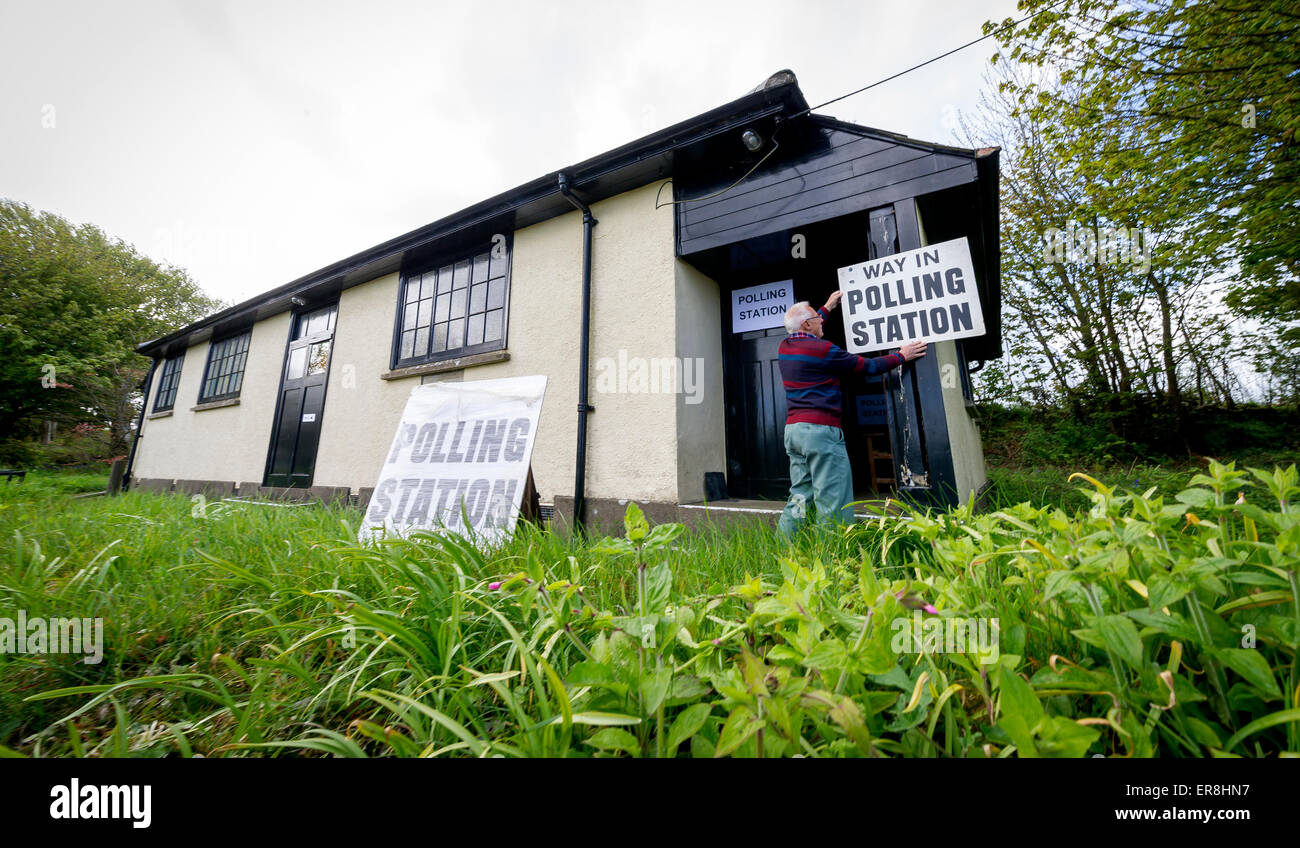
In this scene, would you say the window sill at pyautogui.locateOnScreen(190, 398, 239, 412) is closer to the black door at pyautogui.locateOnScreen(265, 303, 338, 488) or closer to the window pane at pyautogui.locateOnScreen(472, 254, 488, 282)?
the black door at pyautogui.locateOnScreen(265, 303, 338, 488)

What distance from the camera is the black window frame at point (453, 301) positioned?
4.86 m

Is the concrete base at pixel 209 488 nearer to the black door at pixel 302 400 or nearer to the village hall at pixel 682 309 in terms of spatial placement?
the black door at pixel 302 400

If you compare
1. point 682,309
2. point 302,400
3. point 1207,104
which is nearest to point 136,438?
point 302,400

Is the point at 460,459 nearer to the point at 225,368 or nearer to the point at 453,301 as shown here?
the point at 453,301

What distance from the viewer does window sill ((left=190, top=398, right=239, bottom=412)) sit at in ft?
24.6

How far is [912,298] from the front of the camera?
9.53ft

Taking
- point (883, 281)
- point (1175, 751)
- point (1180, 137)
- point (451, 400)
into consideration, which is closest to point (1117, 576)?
point (1175, 751)

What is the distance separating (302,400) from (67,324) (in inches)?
455

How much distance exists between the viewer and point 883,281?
3.02 metres

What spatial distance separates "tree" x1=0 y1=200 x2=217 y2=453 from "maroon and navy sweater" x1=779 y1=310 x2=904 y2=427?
13690 millimetres

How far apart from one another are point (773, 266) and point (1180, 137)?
16.0 ft

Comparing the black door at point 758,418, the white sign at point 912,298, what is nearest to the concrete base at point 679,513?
the black door at point 758,418

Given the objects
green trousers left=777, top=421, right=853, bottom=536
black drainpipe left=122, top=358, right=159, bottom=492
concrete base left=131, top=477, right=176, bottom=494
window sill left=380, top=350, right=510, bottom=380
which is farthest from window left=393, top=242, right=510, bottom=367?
black drainpipe left=122, top=358, right=159, bottom=492

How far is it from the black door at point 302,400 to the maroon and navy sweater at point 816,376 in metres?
6.48
